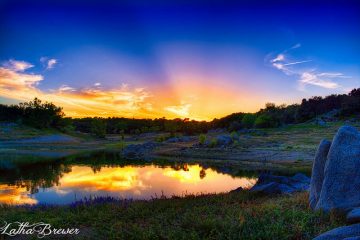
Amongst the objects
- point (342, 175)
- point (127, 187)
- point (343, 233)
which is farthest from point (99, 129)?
point (343, 233)

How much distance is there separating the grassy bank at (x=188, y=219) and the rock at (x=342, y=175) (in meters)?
0.65

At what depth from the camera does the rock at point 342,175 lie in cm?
1239

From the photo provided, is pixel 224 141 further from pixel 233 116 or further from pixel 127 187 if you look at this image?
pixel 233 116

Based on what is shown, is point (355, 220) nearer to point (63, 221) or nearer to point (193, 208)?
point (193, 208)

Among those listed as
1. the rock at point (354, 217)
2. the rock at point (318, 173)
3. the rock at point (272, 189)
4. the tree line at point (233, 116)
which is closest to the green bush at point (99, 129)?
the tree line at point (233, 116)

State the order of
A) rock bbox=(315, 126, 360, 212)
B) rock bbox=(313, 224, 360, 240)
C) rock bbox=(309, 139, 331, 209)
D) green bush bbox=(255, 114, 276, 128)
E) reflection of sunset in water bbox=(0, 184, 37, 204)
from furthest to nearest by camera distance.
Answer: green bush bbox=(255, 114, 276, 128), reflection of sunset in water bbox=(0, 184, 37, 204), rock bbox=(309, 139, 331, 209), rock bbox=(315, 126, 360, 212), rock bbox=(313, 224, 360, 240)

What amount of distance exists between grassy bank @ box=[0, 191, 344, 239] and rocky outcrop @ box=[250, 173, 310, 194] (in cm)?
353

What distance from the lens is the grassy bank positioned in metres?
10.7

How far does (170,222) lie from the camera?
12.4 metres

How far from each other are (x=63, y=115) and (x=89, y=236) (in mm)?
161376

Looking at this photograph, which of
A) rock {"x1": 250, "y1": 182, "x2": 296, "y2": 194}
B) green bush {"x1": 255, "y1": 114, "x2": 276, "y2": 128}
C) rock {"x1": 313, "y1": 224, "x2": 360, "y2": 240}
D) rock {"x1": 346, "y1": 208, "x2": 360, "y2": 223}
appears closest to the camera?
rock {"x1": 313, "y1": 224, "x2": 360, "y2": 240}

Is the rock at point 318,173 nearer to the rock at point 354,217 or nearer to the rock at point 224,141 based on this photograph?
the rock at point 354,217

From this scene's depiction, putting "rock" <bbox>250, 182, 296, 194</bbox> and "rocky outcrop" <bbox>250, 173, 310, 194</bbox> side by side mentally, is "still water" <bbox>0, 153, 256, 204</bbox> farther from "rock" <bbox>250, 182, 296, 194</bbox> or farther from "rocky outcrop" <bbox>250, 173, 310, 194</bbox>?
"rock" <bbox>250, 182, 296, 194</bbox>

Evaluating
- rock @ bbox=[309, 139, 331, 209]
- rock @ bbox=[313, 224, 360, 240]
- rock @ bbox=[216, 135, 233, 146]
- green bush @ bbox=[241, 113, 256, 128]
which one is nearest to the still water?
rock @ bbox=[309, 139, 331, 209]
